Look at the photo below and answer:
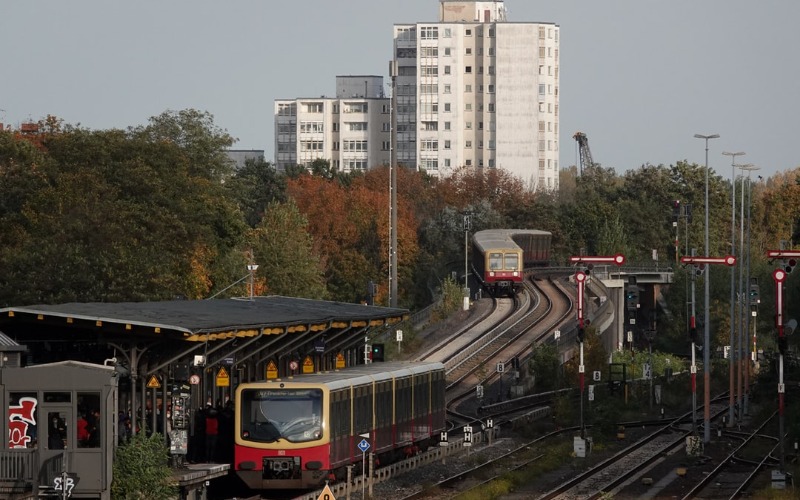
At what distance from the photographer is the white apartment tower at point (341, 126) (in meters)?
187

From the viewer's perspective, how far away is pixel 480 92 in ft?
574

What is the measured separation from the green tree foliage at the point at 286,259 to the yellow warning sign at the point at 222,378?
58211 millimetres

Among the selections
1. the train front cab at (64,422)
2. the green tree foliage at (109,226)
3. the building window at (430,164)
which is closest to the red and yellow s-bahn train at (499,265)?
the green tree foliage at (109,226)

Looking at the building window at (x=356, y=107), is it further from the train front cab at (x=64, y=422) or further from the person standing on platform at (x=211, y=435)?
the train front cab at (x=64, y=422)

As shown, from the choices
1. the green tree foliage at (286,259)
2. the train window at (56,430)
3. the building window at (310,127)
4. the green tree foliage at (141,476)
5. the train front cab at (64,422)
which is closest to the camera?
the train front cab at (64,422)

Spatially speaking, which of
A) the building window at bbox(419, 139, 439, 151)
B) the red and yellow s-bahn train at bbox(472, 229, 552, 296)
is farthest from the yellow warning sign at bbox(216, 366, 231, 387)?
the building window at bbox(419, 139, 439, 151)

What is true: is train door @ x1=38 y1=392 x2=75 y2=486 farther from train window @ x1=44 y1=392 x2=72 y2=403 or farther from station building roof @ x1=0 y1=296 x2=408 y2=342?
station building roof @ x1=0 y1=296 x2=408 y2=342

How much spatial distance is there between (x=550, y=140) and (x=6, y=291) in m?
119

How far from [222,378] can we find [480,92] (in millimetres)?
140550

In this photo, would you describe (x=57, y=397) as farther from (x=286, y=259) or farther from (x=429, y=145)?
(x=429, y=145)

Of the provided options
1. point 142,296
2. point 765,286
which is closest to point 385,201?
point 765,286

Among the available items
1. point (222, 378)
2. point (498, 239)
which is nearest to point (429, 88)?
point (498, 239)

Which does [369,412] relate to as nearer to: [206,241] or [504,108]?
[206,241]

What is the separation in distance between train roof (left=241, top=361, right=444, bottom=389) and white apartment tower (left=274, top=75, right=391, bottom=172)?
144637mm
